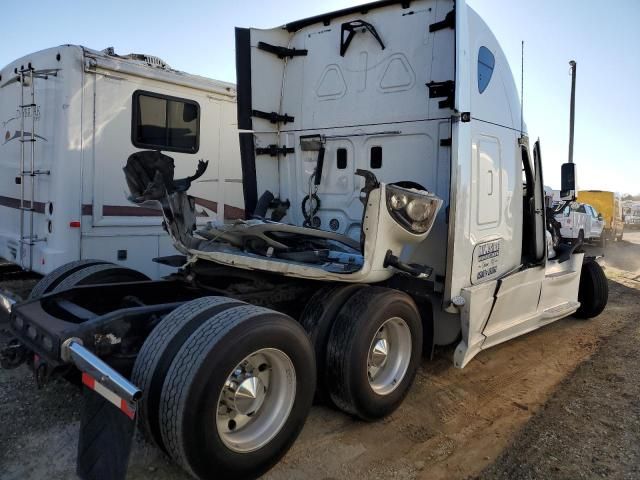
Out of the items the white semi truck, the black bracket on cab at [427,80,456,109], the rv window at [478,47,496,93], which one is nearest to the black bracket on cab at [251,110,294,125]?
the white semi truck

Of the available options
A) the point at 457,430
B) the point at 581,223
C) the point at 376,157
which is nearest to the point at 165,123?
the point at 376,157

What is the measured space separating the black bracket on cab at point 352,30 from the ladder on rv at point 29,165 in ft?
11.8

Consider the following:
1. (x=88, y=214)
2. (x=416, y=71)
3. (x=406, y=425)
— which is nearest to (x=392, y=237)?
(x=406, y=425)

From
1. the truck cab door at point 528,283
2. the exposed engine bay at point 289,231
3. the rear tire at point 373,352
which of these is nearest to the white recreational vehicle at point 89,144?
the exposed engine bay at point 289,231

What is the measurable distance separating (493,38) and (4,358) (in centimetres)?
461

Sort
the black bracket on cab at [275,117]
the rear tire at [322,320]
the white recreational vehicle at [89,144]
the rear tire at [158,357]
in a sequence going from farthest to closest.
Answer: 1. the white recreational vehicle at [89,144]
2. the black bracket on cab at [275,117]
3. the rear tire at [322,320]
4. the rear tire at [158,357]

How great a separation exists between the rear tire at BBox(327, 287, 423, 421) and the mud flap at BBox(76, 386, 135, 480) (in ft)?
5.06

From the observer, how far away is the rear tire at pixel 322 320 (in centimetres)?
370

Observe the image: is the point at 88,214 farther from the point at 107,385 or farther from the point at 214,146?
the point at 107,385

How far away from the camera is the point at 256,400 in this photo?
3027mm

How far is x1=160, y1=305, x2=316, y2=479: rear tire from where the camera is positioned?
101 inches

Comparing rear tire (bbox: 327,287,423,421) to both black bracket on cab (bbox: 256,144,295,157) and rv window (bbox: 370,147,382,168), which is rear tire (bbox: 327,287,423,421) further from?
black bracket on cab (bbox: 256,144,295,157)

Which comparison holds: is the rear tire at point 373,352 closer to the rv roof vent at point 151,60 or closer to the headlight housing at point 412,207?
the headlight housing at point 412,207

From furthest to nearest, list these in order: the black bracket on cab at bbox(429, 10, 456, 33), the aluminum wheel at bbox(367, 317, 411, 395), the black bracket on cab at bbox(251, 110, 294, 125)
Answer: the black bracket on cab at bbox(251, 110, 294, 125), the black bracket on cab at bbox(429, 10, 456, 33), the aluminum wheel at bbox(367, 317, 411, 395)
